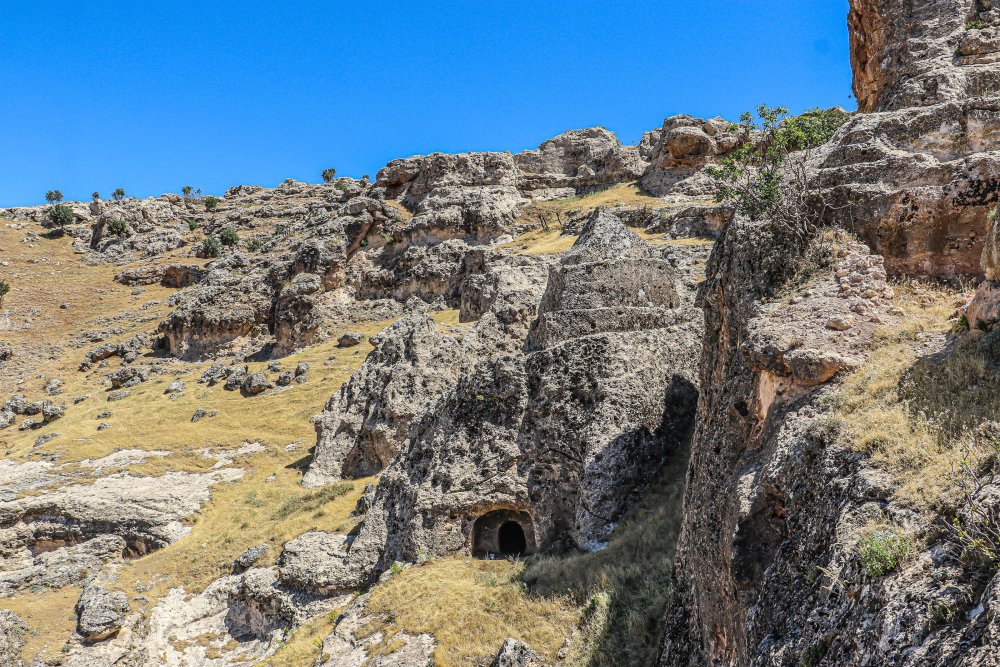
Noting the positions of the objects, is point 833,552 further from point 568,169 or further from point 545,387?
point 568,169

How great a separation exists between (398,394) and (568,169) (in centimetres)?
5856

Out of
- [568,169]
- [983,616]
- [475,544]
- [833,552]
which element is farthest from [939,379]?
[568,169]

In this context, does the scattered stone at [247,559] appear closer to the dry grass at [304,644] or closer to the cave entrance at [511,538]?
the dry grass at [304,644]

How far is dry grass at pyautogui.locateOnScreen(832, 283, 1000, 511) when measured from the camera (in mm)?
5062

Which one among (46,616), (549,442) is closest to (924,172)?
(549,442)

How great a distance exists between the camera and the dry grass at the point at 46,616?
16812 millimetres

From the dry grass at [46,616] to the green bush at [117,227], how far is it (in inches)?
2814

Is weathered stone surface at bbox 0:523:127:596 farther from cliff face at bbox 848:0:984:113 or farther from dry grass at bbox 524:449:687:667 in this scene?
cliff face at bbox 848:0:984:113

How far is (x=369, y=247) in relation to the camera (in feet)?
184

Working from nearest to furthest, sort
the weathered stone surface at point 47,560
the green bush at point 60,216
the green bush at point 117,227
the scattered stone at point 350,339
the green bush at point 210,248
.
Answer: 1. the weathered stone surface at point 47,560
2. the scattered stone at point 350,339
3. the green bush at point 210,248
4. the green bush at point 117,227
5. the green bush at point 60,216

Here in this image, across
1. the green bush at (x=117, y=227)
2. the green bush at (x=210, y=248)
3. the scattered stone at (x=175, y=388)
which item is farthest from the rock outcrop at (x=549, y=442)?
the green bush at (x=117, y=227)

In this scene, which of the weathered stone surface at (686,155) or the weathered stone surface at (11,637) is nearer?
the weathered stone surface at (11,637)

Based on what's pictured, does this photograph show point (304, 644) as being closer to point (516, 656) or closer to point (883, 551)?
point (516, 656)

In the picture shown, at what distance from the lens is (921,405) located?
19.5 feet
